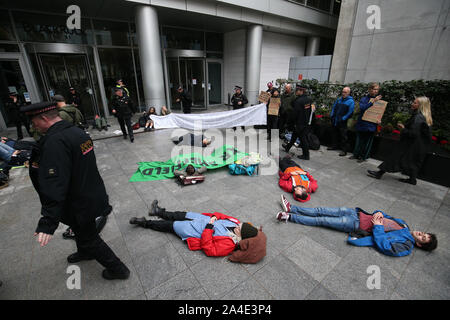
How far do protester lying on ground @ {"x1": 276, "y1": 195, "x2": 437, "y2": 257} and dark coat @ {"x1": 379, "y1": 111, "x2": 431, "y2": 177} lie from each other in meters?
2.40

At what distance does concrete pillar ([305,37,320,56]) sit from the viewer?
1614 centimetres

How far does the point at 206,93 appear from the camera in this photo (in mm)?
14742

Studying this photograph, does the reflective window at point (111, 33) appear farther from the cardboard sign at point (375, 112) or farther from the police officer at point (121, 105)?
the cardboard sign at point (375, 112)

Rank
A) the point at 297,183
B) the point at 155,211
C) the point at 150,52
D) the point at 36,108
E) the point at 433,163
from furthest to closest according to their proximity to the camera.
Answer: the point at 150,52, the point at 433,163, the point at 297,183, the point at 155,211, the point at 36,108

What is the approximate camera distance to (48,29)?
970 cm

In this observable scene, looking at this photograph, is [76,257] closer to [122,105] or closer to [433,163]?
[122,105]

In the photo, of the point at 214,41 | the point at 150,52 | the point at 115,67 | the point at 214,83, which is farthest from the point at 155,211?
the point at 214,41

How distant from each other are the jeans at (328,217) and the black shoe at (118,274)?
8.92 feet

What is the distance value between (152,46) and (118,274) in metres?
9.44

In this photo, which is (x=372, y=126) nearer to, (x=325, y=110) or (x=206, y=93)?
(x=325, y=110)

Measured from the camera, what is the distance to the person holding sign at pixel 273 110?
8.22 metres

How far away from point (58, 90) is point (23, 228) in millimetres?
9302

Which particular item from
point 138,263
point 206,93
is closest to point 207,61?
point 206,93

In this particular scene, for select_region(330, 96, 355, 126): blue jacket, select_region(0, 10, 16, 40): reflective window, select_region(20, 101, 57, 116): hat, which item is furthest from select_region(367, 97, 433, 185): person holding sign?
select_region(0, 10, 16, 40): reflective window
